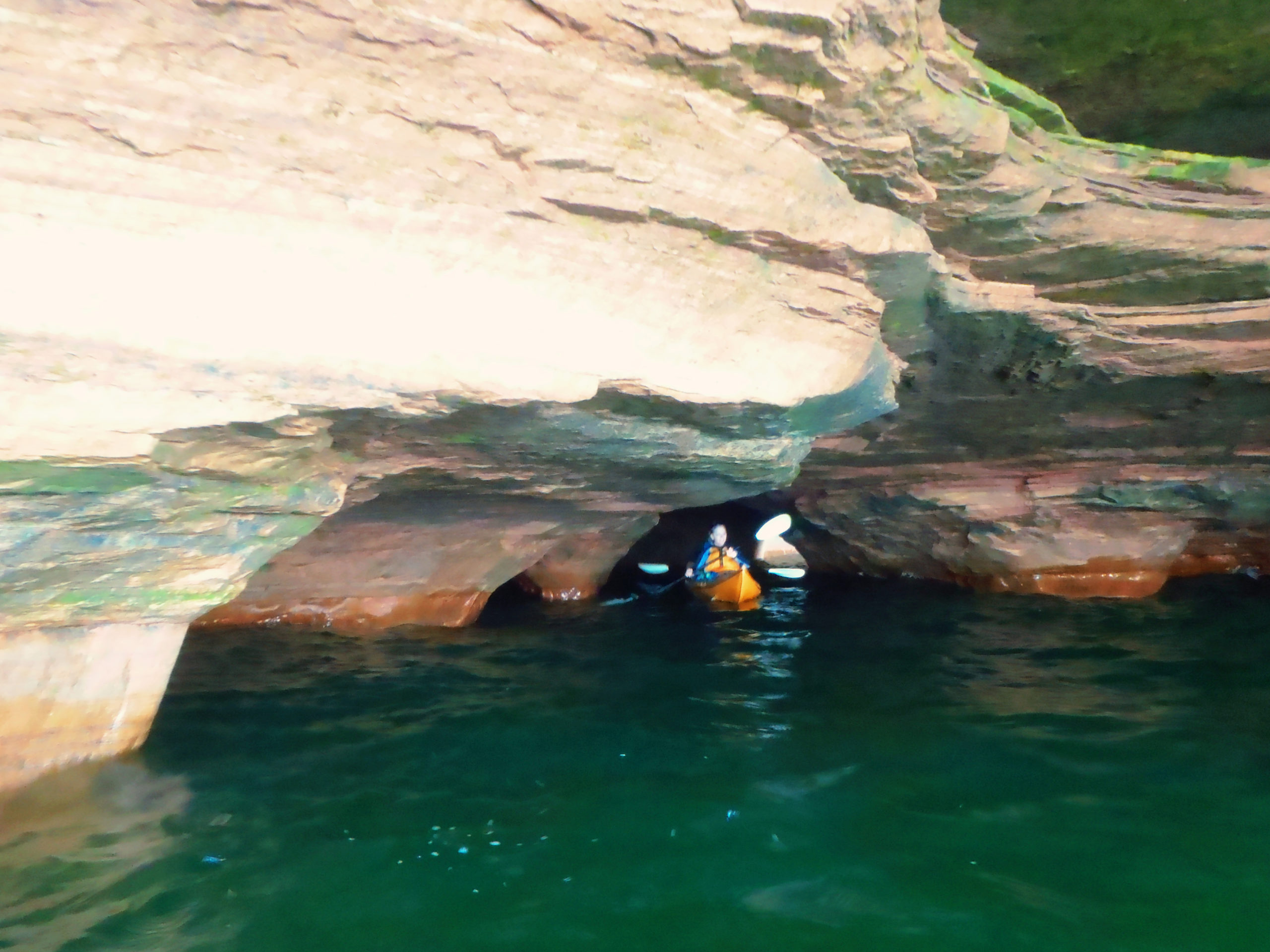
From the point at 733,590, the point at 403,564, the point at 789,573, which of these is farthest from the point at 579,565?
the point at 789,573

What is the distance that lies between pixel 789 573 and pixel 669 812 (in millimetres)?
10343

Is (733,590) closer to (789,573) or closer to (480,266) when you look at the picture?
(789,573)

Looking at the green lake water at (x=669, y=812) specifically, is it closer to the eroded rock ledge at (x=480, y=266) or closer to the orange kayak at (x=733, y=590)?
the eroded rock ledge at (x=480, y=266)

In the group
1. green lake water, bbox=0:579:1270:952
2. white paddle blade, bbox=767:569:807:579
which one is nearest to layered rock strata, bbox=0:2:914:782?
green lake water, bbox=0:579:1270:952

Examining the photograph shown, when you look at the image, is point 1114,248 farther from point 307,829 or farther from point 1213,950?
point 307,829

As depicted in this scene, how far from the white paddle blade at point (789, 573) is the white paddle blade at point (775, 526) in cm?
97

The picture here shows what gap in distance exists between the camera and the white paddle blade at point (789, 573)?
1416 cm

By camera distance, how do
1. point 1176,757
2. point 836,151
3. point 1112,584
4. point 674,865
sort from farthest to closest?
point 1112,584 < point 1176,757 < point 836,151 < point 674,865

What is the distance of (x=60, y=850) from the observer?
3736 mm

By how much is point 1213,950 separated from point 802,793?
185 cm

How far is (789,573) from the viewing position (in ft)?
46.6

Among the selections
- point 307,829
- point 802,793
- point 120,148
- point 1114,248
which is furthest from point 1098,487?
point 120,148

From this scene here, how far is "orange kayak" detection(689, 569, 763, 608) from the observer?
11.3 m

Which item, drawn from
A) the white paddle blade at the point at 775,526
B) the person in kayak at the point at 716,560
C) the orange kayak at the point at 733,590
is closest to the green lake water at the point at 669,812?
the orange kayak at the point at 733,590
